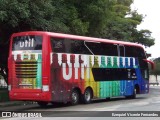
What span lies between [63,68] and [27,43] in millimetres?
2251

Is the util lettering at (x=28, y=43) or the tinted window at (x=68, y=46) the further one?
the tinted window at (x=68, y=46)

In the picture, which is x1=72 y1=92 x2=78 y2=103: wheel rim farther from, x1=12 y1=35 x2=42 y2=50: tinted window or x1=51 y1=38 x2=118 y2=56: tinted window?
x1=12 y1=35 x2=42 y2=50: tinted window

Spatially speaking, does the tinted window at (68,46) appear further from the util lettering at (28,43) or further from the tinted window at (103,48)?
the util lettering at (28,43)

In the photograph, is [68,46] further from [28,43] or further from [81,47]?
[28,43]

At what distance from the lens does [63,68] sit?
22391 millimetres

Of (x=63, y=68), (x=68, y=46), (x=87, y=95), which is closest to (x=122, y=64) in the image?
(x=87, y=95)

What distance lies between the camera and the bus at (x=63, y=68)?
21172mm

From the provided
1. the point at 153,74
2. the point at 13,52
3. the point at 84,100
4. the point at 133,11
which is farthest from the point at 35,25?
the point at 153,74

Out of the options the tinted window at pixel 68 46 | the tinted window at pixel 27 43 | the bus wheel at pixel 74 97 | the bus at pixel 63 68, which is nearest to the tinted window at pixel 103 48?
the bus at pixel 63 68

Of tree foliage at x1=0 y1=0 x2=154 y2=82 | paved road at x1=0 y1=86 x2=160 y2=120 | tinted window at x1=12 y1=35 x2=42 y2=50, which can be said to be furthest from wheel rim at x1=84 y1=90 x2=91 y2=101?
tinted window at x1=12 y1=35 x2=42 y2=50

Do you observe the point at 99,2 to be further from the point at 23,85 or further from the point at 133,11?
the point at 133,11

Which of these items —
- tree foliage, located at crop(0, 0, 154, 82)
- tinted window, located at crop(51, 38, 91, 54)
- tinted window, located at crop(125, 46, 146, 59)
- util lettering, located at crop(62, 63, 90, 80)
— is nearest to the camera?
tinted window, located at crop(51, 38, 91, 54)

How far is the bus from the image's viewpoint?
21172 millimetres

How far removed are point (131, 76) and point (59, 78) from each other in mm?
8633
